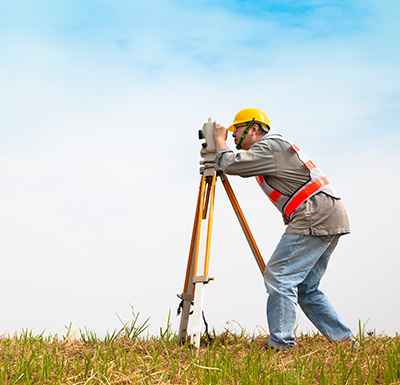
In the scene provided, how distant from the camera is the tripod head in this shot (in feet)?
19.8

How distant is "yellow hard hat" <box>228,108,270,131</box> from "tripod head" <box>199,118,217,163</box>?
27 centimetres

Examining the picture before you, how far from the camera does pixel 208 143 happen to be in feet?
19.9

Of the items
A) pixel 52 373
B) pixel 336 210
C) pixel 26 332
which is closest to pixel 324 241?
pixel 336 210

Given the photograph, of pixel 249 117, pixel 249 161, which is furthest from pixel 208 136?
pixel 249 161

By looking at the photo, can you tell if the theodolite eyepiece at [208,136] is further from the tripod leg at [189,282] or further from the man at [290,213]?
the tripod leg at [189,282]

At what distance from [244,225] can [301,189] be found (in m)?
0.76

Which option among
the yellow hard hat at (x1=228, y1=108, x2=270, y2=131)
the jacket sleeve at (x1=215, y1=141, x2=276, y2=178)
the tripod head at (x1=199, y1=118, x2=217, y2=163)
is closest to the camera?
the jacket sleeve at (x1=215, y1=141, x2=276, y2=178)

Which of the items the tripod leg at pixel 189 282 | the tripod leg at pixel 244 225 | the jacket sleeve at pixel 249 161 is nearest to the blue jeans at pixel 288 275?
the tripod leg at pixel 244 225

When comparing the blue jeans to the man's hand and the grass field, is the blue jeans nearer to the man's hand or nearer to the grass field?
the grass field

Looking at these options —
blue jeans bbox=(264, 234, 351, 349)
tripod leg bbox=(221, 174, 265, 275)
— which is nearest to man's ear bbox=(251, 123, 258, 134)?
tripod leg bbox=(221, 174, 265, 275)

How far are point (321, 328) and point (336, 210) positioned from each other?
1423 millimetres

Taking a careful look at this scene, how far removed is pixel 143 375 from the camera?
437cm

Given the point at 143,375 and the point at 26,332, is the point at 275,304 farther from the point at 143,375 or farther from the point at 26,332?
the point at 26,332

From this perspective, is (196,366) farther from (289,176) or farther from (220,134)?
(220,134)
